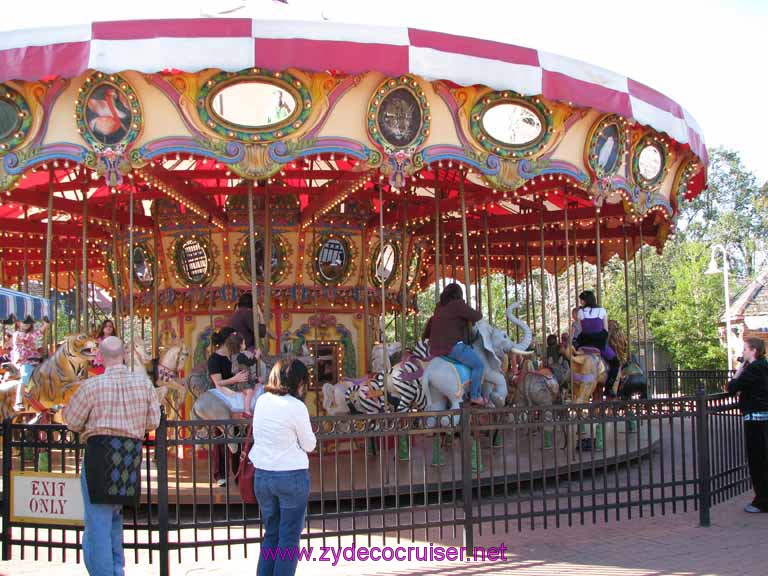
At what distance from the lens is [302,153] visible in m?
8.62

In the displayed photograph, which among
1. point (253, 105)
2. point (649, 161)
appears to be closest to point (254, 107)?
point (253, 105)

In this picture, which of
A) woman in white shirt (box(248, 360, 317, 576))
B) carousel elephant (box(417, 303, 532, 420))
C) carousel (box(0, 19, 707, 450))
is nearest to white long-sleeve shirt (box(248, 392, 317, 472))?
woman in white shirt (box(248, 360, 317, 576))

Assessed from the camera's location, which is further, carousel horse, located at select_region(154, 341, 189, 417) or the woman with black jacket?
carousel horse, located at select_region(154, 341, 189, 417)

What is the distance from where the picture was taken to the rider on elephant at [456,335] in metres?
9.88

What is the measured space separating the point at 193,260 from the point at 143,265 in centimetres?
107

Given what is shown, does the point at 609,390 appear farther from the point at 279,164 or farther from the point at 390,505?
the point at 279,164

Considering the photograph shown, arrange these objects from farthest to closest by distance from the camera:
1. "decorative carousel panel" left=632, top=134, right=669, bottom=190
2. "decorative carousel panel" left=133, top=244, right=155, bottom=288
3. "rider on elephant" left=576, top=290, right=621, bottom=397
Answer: "decorative carousel panel" left=133, top=244, right=155, bottom=288 < "rider on elephant" left=576, top=290, right=621, bottom=397 < "decorative carousel panel" left=632, top=134, right=669, bottom=190

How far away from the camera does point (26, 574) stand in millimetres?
6473

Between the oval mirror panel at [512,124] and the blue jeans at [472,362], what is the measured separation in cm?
226

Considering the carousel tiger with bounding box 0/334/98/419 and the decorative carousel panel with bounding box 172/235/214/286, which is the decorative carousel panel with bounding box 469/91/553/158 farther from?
the carousel tiger with bounding box 0/334/98/419

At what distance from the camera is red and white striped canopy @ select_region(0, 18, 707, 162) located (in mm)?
7949

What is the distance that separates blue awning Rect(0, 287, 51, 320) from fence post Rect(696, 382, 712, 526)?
6347 millimetres

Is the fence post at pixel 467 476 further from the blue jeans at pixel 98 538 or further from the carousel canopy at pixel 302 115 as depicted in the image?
the carousel canopy at pixel 302 115

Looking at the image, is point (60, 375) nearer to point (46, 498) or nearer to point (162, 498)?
point (46, 498)
